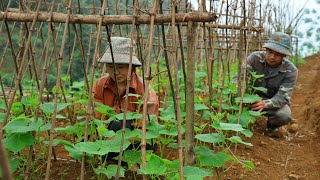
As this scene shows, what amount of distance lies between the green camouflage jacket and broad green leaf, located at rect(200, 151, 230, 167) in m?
1.75

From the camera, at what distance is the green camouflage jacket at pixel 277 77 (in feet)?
11.5

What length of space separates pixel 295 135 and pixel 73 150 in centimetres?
268

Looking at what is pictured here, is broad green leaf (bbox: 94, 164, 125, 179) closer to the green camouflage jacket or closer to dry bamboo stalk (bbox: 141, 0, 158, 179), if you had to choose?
dry bamboo stalk (bbox: 141, 0, 158, 179)

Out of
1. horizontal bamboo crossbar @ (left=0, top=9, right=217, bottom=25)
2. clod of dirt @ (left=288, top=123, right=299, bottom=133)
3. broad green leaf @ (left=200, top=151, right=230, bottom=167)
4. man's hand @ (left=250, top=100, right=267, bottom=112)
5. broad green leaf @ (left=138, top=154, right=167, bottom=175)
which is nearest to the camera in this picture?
broad green leaf @ (left=138, top=154, right=167, bottom=175)

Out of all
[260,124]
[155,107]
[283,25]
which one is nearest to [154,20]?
[155,107]

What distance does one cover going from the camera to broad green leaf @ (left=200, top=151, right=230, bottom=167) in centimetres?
180

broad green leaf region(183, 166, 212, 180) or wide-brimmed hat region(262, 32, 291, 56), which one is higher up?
wide-brimmed hat region(262, 32, 291, 56)

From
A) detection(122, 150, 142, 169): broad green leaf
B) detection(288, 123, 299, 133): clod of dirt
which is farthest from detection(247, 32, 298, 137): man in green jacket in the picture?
detection(122, 150, 142, 169): broad green leaf

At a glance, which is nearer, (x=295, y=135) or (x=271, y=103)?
(x=271, y=103)

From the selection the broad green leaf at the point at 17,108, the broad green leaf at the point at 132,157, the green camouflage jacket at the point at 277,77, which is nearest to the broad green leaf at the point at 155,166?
the broad green leaf at the point at 132,157

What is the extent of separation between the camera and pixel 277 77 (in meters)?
3.60

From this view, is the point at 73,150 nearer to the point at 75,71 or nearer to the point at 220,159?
the point at 220,159

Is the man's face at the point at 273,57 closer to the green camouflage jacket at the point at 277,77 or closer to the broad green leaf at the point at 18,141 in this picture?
the green camouflage jacket at the point at 277,77

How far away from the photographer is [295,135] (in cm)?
383
